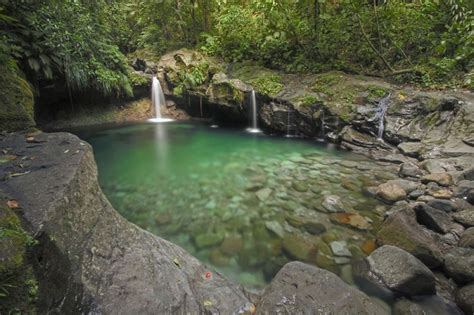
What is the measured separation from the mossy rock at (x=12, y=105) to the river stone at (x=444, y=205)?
18.0 ft

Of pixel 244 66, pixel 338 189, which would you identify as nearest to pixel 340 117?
pixel 338 189

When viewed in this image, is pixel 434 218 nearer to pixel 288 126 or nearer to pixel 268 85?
pixel 288 126

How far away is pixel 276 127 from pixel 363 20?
4572 millimetres

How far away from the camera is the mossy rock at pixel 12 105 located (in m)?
3.12

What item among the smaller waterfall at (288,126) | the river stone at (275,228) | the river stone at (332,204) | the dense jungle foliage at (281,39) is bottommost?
the river stone at (275,228)

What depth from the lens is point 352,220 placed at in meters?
3.80

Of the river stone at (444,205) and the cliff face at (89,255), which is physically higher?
the cliff face at (89,255)

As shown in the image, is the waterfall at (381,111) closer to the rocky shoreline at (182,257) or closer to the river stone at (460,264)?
the rocky shoreline at (182,257)

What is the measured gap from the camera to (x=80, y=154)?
7.94ft

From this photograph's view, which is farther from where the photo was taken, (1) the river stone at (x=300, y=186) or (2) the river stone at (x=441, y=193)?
(1) the river stone at (x=300, y=186)

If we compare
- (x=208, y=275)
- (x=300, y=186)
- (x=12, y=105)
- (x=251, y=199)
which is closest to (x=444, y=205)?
(x=300, y=186)

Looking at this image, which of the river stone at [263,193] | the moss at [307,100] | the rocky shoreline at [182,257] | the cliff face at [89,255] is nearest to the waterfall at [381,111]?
the moss at [307,100]

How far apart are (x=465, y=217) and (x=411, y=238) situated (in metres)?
1.12

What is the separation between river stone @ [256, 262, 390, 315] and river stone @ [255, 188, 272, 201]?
2.20 m
